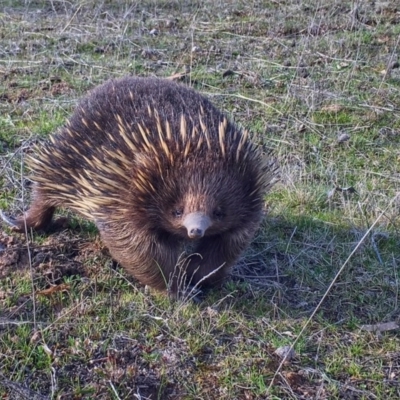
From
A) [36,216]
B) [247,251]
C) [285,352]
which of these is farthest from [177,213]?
[36,216]

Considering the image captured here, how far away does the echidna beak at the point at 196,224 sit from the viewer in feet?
8.20

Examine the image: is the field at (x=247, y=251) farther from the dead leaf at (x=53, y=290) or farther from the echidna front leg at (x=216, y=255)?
the echidna front leg at (x=216, y=255)

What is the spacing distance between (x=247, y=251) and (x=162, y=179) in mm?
885

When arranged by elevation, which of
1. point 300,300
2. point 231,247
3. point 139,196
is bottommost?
point 300,300

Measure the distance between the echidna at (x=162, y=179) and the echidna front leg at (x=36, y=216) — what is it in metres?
0.18

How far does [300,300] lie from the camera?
3105 mm

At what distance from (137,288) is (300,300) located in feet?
2.29

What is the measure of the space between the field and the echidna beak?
1.15ft

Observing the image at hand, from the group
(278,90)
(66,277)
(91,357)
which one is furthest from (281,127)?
(91,357)

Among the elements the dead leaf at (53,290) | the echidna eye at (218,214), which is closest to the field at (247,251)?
the dead leaf at (53,290)

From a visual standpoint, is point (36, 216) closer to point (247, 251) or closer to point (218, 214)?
point (247, 251)

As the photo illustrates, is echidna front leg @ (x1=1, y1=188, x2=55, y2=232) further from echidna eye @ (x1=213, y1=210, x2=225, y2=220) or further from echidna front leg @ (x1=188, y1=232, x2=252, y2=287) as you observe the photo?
echidna eye @ (x1=213, y1=210, x2=225, y2=220)

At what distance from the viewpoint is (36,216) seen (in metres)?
3.42

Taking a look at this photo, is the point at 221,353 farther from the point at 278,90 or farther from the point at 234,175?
the point at 278,90
